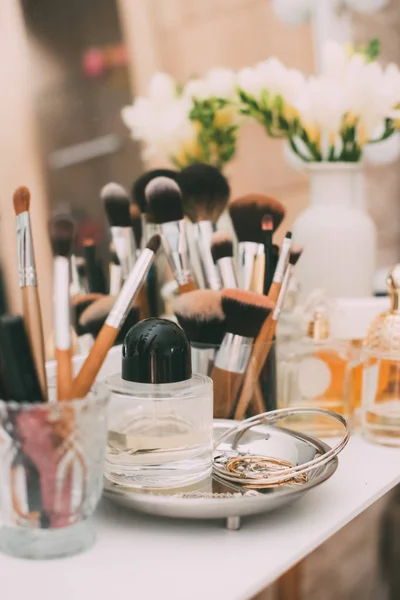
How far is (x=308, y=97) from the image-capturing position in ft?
2.29

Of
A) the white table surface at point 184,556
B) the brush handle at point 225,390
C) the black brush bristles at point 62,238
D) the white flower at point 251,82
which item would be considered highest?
the white flower at point 251,82

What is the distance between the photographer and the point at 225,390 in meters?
0.55

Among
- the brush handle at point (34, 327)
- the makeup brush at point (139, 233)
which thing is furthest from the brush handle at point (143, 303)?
the brush handle at point (34, 327)

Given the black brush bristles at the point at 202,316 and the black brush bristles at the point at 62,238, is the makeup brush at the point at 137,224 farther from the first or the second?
the black brush bristles at the point at 62,238

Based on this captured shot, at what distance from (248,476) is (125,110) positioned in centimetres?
39

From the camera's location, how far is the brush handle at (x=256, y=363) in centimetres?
54

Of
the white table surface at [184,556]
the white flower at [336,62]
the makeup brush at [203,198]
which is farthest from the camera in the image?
the white flower at [336,62]

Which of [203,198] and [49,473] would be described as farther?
[203,198]

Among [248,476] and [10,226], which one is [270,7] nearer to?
[10,226]

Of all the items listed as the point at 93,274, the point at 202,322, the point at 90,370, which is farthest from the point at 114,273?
the point at 90,370

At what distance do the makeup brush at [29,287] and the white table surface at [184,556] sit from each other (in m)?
0.09

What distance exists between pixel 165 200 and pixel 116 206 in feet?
0.23

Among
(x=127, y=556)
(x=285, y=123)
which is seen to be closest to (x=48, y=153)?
(x=285, y=123)

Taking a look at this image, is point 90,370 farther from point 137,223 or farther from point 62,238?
point 137,223
